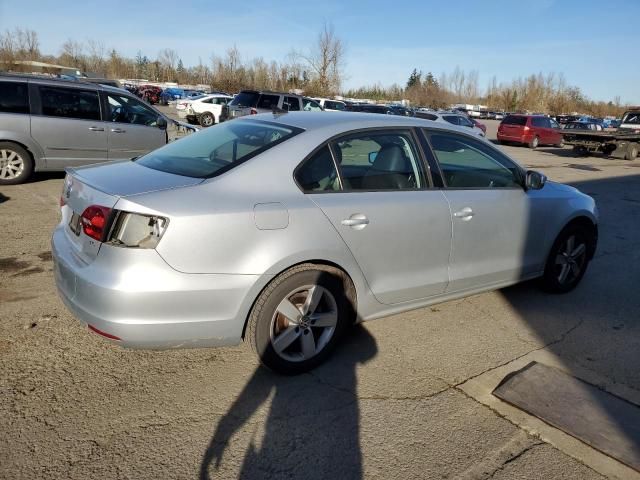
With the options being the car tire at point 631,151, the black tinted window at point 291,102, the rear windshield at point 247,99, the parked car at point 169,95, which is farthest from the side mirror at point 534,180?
the parked car at point 169,95

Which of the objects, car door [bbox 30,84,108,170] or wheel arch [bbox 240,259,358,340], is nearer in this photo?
wheel arch [bbox 240,259,358,340]

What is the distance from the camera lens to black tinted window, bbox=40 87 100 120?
8.20 metres

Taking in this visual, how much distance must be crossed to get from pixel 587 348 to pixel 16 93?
335 inches

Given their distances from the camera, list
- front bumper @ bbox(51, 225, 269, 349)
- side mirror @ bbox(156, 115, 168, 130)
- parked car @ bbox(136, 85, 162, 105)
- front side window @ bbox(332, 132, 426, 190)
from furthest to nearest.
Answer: parked car @ bbox(136, 85, 162, 105) < side mirror @ bbox(156, 115, 168, 130) < front side window @ bbox(332, 132, 426, 190) < front bumper @ bbox(51, 225, 269, 349)

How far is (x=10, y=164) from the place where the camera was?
26.2ft

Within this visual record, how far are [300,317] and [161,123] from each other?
7471 mm

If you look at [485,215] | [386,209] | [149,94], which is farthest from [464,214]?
[149,94]

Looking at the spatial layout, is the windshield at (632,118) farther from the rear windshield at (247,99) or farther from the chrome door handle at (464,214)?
the chrome door handle at (464,214)

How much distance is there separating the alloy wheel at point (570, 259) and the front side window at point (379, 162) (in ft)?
6.69

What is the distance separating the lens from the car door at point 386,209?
126 inches

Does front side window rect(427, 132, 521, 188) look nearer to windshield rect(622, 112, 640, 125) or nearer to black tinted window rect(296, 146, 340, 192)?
black tinted window rect(296, 146, 340, 192)

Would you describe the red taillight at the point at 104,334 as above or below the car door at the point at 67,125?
below

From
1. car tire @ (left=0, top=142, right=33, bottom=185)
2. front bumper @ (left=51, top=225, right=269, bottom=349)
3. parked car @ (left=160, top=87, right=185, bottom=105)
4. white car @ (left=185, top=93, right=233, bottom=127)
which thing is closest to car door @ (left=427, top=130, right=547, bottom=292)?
front bumper @ (left=51, top=225, right=269, bottom=349)

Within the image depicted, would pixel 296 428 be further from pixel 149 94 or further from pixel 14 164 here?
pixel 149 94
